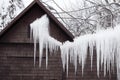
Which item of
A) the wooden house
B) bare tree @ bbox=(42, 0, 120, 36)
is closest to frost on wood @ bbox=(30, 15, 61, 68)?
the wooden house

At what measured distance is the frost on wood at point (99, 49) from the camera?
39.6 ft

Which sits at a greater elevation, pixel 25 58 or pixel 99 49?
pixel 99 49

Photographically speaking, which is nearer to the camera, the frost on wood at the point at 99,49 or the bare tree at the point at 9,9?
the frost on wood at the point at 99,49

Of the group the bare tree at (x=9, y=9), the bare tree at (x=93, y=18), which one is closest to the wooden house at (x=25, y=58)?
the bare tree at (x=93, y=18)

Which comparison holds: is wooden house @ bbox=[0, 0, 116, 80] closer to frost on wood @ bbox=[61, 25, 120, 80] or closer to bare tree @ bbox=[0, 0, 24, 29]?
frost on wood @ bbox=[61, 25, 120, 80]

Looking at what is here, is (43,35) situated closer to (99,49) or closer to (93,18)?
(99,49)

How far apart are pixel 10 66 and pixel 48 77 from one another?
1600 millimetres

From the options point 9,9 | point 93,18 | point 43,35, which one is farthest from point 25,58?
point 9,9

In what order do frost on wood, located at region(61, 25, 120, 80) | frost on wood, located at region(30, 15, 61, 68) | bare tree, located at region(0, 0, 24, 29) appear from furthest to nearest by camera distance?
bare tree, located at region(0, 0, 24, 29)
frost on wood, located at region(30, 15, 61, 68)
frost on wood, located at region(61, 25, 120, 80)

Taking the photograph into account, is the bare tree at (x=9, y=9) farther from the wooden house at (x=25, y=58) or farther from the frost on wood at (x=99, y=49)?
the frost on wood at (x=99, y=49)

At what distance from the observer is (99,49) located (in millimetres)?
12555

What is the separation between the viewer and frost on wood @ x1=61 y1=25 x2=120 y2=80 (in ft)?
39.6

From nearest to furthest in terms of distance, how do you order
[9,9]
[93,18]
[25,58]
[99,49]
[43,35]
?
[99,49], [25,58], [43,35], [93,18], [9,9]

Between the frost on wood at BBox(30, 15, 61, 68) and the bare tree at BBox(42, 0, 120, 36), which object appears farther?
the bare tree at BBox(42, 0, 120, 36)
